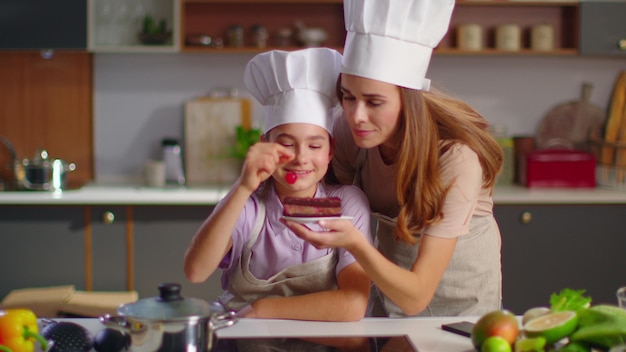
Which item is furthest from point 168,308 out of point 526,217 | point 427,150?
point 526,217

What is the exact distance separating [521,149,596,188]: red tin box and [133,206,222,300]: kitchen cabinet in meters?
1.51

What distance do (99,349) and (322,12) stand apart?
2.92m

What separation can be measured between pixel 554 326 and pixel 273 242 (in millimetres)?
715

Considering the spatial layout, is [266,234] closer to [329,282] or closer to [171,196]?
[329,282]

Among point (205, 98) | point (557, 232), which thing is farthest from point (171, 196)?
point (557, 232)

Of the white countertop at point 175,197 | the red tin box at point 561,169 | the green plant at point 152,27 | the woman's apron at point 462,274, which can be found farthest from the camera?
the green plant at point 152,27

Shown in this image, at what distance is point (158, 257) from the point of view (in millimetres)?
3656

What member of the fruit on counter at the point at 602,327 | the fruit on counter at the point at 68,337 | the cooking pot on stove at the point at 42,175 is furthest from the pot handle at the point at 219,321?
the cooking pot on stove at the point at 42,175

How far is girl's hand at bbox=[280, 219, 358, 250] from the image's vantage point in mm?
1645

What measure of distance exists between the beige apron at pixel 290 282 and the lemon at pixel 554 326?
1.73 feet

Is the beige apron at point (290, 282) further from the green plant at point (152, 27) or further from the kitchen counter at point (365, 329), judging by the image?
the green plant at point (152, 27)

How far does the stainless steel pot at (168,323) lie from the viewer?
1358 mm

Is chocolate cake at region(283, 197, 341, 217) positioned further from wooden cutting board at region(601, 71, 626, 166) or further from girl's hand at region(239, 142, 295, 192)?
wooden cutting board at region(601, 71, 626, 166)

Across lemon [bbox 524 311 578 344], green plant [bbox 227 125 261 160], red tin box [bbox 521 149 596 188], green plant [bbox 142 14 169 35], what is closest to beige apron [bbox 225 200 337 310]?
lemon [bbox 524 311 578 344]
